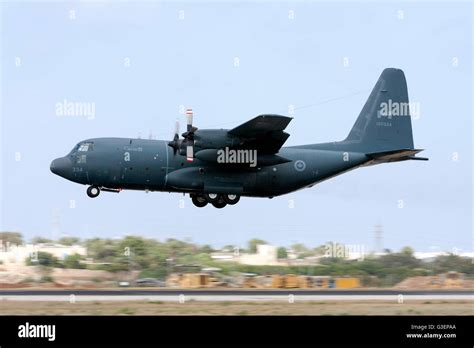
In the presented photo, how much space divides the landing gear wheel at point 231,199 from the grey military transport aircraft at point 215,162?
33 millimetres

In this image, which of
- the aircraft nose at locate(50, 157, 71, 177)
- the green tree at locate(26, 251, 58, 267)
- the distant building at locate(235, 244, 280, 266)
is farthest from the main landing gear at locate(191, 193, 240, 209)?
the green tree at locate(26, 251, 58, 267)

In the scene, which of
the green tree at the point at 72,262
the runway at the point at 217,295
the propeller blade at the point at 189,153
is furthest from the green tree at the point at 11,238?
the propeller blade at the point at 189,153

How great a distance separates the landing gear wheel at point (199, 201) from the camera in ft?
121

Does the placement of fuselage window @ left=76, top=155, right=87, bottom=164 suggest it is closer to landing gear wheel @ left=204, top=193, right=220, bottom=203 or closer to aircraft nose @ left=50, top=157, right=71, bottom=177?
aircraft nose @ left=50, top=157, right=71, bottom=177

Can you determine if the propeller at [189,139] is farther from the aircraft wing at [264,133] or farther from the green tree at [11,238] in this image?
the green tree at [11,238]

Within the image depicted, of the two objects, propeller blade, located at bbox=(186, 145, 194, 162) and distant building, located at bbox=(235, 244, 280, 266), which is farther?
distant building, located at bbox=(235, 244, 280, 266)

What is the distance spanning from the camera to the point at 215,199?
119 ft

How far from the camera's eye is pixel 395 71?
39.3 meters

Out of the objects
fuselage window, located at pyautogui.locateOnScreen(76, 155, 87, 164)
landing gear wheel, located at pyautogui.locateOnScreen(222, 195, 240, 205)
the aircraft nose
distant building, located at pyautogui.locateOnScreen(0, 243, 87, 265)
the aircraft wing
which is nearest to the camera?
the aircraft wing

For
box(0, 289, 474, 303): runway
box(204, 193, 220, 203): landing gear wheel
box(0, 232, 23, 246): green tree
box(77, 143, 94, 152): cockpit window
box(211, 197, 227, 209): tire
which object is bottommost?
box(0, 289, 474, 303): runway

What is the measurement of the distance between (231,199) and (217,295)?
463 centimetres

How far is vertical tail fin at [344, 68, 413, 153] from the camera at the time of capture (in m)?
38.5

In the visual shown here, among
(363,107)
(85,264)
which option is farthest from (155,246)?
(363,107)

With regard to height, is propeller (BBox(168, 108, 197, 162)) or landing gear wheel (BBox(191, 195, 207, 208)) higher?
propeller (BBox(168, 108, 197, 162))
